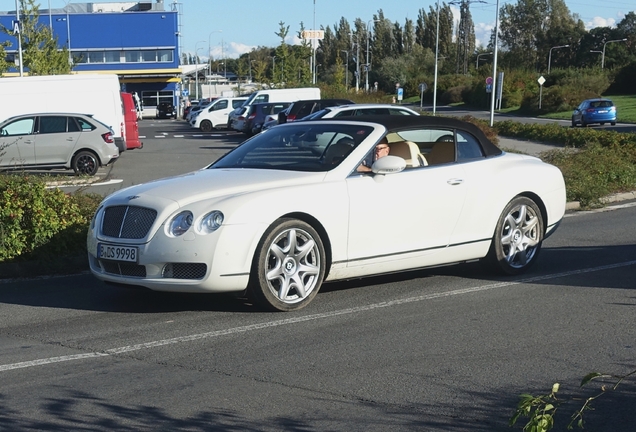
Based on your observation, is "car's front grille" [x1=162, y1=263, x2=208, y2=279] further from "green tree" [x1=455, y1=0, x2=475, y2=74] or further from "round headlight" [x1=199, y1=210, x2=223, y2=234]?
"green tree" [x1=455, y1=0, x2=475, y2=74]

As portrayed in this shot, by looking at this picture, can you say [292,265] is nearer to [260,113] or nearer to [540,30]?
[260,113]

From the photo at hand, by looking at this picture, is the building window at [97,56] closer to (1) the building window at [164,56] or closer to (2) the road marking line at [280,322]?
(1) the building window at [164,56]

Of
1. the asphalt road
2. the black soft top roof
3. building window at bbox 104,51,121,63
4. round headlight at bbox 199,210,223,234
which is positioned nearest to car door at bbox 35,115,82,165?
the asphalt road

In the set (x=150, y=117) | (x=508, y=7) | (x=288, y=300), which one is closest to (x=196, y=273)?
(x=288, y=300)

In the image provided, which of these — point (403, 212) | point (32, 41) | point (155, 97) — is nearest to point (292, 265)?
point (403, 212)

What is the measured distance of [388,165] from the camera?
7570 mm

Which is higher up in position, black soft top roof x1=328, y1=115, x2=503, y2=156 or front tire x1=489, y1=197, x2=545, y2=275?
black soft top roof x1=328, y1=115, x2=503, y2=156

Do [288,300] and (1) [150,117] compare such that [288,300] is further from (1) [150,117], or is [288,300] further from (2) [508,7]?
(2) [508,7]

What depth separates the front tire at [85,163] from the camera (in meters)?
22.9

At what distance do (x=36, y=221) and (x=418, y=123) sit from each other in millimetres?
4039

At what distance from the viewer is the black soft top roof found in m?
8.19

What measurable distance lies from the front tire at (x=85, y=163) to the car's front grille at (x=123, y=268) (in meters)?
16.3

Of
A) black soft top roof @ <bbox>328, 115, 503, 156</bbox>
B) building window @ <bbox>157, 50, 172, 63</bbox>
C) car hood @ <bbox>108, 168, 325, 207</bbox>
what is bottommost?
car hood @ <bbox>108, 168, 325, 207</bbox>

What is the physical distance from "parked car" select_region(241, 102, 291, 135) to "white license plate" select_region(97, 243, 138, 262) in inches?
1316
